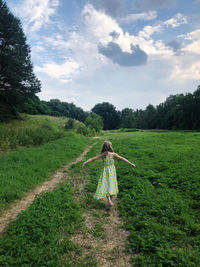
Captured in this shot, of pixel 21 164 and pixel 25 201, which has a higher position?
pixel 21 164

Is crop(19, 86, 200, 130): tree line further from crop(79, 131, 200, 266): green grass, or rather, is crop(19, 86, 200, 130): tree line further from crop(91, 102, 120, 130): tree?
crop(79, 131, 200, 266): green grass

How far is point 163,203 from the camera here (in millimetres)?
5602

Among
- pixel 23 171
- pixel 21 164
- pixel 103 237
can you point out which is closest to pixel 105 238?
pixel 103 237

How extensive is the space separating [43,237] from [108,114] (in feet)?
329

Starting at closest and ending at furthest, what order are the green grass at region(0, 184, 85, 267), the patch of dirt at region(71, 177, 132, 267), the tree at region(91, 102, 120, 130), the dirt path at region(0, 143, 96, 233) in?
the green grass at region(0, 184, 85, 267)
the patch of dirt at region(71, 177, 132, 267)
the dirt path at region(0, 143, 96, 233)
the tree at region(91, 102, 120, 130)

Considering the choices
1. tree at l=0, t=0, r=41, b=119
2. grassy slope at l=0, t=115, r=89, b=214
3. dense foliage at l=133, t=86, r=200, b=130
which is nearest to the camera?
grassy slope at l=0, t=115, r=89, b=214

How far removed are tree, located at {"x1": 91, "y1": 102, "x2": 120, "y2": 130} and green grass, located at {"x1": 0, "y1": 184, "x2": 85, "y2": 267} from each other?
3890 inches

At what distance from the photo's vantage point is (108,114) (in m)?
103

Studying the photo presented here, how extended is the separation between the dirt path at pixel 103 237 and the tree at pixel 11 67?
23.2 metres

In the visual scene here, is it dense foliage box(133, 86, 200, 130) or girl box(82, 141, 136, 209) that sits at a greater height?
dense foliage box(133, 86, 200, 130)

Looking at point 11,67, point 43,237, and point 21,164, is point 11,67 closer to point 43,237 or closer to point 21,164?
point 21,164

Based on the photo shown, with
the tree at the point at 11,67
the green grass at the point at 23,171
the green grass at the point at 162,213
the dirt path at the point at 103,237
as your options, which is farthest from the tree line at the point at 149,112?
the dirt path at the point at 103,237

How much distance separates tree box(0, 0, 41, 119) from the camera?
23.7 m

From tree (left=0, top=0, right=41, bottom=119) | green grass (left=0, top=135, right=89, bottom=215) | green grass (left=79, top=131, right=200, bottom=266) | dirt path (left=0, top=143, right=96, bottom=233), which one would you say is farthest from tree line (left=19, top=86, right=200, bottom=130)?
green grass (left=79, top=131, right=200, bottom=266)
